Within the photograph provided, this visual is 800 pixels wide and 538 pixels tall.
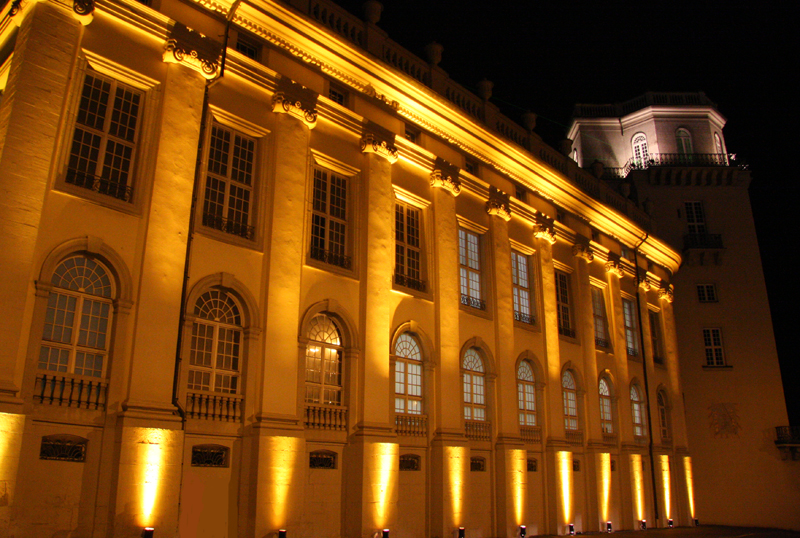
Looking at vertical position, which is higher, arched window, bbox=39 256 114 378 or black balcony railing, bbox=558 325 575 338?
black balcony railing, bbox=558 325 575 338

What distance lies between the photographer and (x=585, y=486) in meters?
26.5

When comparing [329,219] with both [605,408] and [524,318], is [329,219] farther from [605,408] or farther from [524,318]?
[605,408]

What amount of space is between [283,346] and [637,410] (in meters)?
21.9

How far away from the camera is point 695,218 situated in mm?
39688

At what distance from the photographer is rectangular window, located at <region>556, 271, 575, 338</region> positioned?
2797 cm

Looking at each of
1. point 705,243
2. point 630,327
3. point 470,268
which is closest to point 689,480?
point 630,327

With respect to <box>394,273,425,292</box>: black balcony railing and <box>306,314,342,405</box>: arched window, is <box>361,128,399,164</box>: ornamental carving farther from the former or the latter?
<box>306,314,342,405</box>: arched window

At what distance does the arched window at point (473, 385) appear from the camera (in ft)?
73.2

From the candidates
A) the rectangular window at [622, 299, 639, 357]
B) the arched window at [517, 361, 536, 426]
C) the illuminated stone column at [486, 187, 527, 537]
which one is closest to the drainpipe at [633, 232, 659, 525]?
the rectangular window at [622, 299, 639, 357]

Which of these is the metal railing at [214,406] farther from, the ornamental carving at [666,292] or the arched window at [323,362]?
the ornamental carving at [666,292]

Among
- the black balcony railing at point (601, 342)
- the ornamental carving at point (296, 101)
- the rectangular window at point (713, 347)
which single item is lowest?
the black balcony railing at point (601, 342)

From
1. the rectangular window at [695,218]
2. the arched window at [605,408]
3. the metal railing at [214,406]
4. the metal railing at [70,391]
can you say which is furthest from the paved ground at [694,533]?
the metal railing at [70,391]

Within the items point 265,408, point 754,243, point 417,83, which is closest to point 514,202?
point 417,83

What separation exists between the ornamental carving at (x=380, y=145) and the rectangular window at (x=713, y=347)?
25.7 metres
